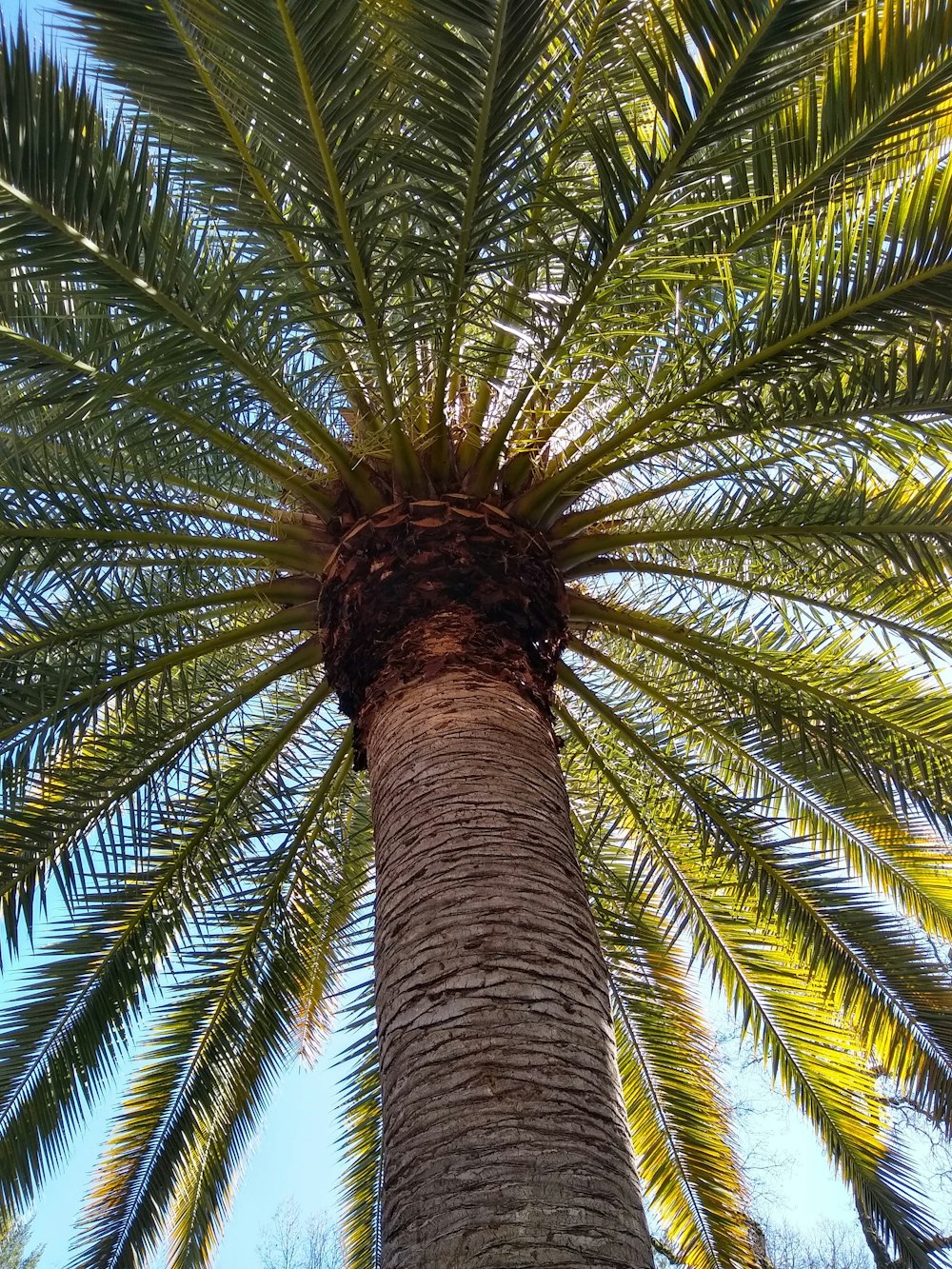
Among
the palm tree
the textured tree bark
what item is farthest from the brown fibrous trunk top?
the textured tree bark

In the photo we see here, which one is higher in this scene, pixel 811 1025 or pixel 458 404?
pixel 458 404

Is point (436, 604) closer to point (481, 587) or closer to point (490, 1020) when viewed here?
point (481, 587)

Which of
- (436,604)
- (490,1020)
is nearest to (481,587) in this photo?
(436,604)

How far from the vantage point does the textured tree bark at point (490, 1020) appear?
6.95 ft

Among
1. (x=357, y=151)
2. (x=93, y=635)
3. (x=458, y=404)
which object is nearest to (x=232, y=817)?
(x=93, y=635)

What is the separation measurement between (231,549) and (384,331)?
1.53 meters

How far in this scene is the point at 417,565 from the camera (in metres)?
4.23

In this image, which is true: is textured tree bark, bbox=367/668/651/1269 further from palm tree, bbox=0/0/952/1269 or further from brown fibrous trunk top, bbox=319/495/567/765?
brown fibrous trunk top, bbox=319/495/567/765

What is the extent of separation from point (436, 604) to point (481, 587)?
196 millimetres

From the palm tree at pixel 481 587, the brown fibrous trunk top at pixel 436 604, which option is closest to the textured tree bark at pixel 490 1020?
the palm tree at pixel 481 587

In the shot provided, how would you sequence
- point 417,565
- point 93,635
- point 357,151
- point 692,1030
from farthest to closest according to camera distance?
point 692,1030 < point 93,635 < point 417,565 < point 357,151

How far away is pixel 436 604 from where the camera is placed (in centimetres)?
416

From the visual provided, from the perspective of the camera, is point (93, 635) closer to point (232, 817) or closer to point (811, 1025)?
point (232, 817)

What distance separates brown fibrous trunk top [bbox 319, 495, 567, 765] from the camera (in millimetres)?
4012
